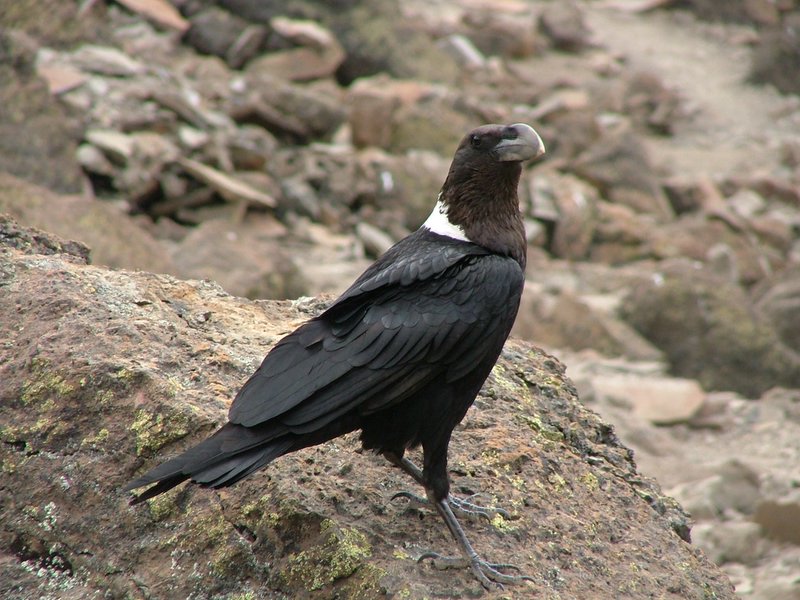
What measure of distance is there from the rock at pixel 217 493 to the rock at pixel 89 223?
388 centimetres

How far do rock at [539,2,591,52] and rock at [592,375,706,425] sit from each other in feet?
46.7

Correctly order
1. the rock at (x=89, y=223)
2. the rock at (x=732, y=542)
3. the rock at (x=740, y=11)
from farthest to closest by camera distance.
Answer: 1. the rock at (x=740, y=11)
2. the rock at (x=89, y=223)
3. the rock at (x=732, y=542)

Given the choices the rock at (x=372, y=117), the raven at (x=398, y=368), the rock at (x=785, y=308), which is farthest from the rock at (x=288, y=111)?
the raven at (x=398, y=368)

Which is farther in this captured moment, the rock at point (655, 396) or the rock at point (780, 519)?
the rock at point (655, 396)

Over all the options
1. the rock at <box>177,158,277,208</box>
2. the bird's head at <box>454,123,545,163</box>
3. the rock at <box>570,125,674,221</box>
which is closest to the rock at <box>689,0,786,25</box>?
the rock at <box>570,125,674,221</box>

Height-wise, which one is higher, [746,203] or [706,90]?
[746,203]

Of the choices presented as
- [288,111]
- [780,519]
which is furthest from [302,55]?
[780,519]

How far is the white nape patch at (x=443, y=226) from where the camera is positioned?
13.9ft

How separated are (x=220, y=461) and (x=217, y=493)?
17.4 inches

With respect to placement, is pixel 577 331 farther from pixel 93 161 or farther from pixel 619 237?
pixel 93 161

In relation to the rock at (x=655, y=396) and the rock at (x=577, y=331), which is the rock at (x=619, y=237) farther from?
the rock at (x=655, y=396)

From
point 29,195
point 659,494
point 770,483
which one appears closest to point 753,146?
point 770,483

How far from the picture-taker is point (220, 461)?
3.26 metres

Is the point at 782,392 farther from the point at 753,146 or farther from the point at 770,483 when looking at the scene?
the point at 753,146
